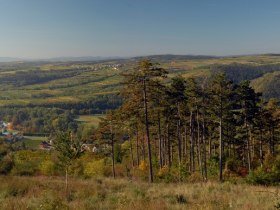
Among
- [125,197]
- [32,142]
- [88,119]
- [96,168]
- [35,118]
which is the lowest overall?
[88,119]

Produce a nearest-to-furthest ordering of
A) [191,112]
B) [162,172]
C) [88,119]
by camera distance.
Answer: [162,172]
[191,112]
[88,119]

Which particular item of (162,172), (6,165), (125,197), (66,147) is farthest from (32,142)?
(125,197)

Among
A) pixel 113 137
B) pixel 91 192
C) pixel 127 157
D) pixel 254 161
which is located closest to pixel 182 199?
pixel 91 192

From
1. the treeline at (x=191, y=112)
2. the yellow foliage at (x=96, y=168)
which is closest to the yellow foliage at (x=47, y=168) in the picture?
the yellow foliage at (x=96, y=168)

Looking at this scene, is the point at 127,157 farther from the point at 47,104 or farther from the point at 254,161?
the point at 47,104

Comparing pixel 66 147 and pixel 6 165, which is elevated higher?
pixel 66 147

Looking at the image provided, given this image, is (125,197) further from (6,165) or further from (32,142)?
(32,142)

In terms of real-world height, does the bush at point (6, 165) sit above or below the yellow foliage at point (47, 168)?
above

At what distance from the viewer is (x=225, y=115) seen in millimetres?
34094

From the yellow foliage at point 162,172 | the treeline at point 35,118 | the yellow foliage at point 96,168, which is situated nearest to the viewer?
the yellow foliage at point 162,172

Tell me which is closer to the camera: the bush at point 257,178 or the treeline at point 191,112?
the bush at point 257,178

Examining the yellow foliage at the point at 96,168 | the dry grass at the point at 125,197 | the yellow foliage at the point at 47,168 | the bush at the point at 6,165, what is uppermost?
the dry grass at the point at 125,197

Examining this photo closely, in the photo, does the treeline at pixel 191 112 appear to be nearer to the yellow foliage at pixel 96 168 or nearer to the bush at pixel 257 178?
the bush at pixel 257 178

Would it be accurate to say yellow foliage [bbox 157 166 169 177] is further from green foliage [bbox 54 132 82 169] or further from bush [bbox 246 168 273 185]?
green foliage [bbox 54 132 82 169]
